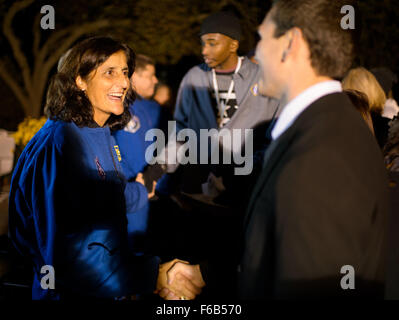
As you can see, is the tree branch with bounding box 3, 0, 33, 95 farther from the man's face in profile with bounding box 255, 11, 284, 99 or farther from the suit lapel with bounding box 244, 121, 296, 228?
the suit lapel with bounding box 244, 121, 296, 228

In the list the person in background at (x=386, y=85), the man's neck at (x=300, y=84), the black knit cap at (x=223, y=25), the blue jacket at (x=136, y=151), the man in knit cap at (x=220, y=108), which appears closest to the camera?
the man's neck at (x=300, y=84)

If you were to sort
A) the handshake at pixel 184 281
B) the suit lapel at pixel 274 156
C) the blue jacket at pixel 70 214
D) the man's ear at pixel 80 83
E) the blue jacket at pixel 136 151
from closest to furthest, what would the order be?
the suit lapel at pixel 274 156, the blue jacket at pixel 70 214, the handshake at pixel 184 281, the man's ear at pixel 80 83, the blue jacket at pixel 136 151

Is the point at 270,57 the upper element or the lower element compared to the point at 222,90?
lower

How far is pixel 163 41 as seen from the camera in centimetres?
1260

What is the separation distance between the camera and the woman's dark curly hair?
2.15 metres

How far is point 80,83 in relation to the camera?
232cm

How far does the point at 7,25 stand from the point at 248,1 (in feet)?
23.6

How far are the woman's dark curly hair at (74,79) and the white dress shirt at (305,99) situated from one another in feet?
4.05

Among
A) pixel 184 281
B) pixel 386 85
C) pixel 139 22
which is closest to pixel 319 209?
pixel 184 281

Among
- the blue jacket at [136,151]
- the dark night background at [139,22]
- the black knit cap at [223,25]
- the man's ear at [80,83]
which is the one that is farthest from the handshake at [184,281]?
the dark night background at [139,22]

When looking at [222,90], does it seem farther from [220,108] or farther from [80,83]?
[80,83]

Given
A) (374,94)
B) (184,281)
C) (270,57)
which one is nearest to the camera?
(270,57)

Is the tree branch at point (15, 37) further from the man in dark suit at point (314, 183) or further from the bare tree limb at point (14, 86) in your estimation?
the man in dark suit at point (314, 183)

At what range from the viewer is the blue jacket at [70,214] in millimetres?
1897
